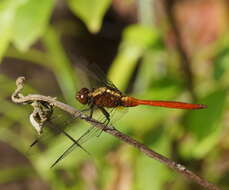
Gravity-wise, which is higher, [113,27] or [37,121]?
[113,27]

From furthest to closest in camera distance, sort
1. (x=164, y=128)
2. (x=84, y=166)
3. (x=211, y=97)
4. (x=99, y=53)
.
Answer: (x=99, y=53) → (x=84, y=166) → (x=164, y=128) → (x=211, y=97)

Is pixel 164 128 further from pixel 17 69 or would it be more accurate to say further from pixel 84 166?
pixel 17 69

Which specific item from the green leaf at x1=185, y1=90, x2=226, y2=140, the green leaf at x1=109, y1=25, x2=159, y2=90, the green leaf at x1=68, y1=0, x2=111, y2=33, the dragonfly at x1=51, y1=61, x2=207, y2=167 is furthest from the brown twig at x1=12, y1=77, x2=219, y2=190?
the green leaf at x1=109, y1=25, x2=159, y2=90

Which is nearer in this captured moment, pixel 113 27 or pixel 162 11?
pixel 162 11

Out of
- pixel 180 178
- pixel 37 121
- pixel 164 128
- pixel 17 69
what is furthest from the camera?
pixel 17 69

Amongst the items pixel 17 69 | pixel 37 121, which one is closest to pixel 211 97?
pixel 37 121

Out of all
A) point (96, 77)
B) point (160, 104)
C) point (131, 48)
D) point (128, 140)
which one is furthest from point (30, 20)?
point (131, 48)

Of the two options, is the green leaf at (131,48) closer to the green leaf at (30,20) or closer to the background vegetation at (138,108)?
the background vegetation at (138,108)

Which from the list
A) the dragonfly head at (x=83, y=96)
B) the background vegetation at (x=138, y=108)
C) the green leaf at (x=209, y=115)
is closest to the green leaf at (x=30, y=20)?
the background vegetation at (x=138, y=108)
